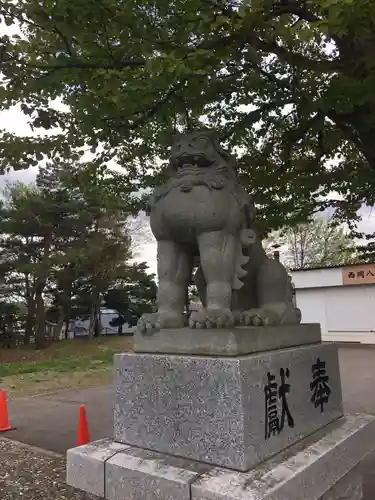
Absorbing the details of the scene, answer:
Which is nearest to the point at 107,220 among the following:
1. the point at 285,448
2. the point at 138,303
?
the point at 138,303

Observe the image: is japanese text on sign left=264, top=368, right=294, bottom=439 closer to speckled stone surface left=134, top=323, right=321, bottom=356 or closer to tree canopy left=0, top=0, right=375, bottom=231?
speckled stone surface left=134, top=323, right=321, bottom=356

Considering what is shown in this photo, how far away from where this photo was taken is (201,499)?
7.20ft

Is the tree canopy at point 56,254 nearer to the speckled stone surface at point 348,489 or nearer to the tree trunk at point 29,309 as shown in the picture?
the tree trunk at point 29,309

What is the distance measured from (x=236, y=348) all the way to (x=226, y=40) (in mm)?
2563

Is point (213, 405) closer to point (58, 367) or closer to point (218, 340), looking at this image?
point (218, 340)

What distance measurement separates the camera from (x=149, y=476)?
244 centimetres

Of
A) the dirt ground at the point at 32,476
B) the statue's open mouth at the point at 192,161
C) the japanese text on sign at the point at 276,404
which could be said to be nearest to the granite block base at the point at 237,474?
the japanese text on sign at the point at 276,404

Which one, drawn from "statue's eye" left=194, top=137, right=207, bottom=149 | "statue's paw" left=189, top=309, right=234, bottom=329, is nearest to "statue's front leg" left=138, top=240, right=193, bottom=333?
"statue's paw" left=189, top=309, right=234, bottom=329

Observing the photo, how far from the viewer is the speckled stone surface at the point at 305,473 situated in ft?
7.14

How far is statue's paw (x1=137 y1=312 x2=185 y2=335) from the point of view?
2.88 m

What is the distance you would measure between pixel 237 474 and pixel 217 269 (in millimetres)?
1194

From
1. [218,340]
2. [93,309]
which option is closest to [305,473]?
[218,340]

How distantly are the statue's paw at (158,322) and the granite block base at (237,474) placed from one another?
0.75 meters

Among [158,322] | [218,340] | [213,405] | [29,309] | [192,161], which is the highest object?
[192,161]
